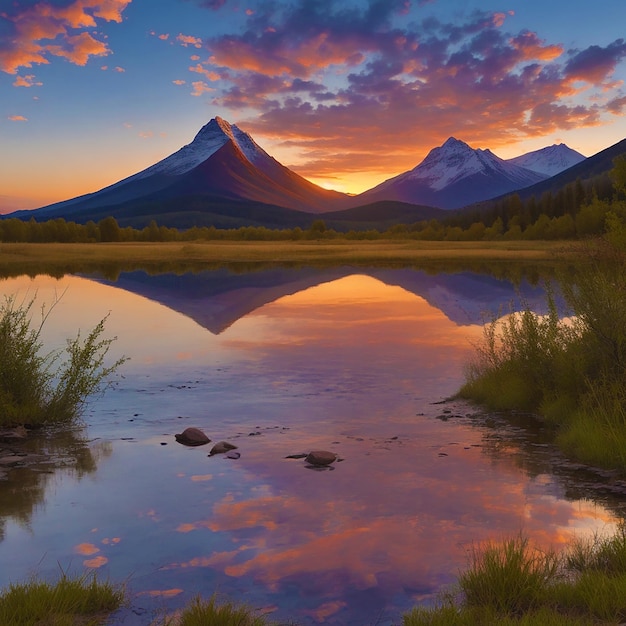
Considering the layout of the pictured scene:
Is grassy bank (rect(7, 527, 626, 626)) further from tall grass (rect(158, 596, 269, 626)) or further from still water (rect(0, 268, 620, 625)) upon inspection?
still water (rect(0, 268, 620, 625))

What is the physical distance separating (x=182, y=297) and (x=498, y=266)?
43.3 metres

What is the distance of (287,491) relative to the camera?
36.7 ft

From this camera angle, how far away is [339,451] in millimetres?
13273

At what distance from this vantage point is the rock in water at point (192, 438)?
1377 cm

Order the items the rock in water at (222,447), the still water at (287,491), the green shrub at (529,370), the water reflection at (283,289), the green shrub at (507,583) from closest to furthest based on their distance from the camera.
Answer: the green shrub at (507,583) → the still water at (287,491) → the rock in water at (222,447) → the green shrub at (529,370) → the water reflection at (283,289)

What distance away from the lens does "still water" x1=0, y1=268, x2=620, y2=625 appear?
836 cm

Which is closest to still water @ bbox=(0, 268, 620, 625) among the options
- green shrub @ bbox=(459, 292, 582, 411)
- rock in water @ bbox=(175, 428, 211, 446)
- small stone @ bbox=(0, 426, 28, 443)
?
rock in water @ bbox=(175, 428, 211, 446)

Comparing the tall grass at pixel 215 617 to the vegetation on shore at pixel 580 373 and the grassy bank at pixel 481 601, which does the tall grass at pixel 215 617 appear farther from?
the vegetation on shore at pixel 580 373

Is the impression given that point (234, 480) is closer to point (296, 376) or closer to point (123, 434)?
point (123, 434)

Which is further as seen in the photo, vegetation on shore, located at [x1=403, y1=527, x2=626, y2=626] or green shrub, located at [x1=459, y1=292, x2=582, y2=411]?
green shrub, located at [x1=459, y1=292, x2=582, y2=411]

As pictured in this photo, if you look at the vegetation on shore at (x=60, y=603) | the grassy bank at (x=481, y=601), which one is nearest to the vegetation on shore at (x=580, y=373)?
the grassy bank at (x=481, y=601)

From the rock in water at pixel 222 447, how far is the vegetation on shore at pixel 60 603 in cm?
528

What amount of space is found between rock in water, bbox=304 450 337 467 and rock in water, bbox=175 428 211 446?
2414 millimetres

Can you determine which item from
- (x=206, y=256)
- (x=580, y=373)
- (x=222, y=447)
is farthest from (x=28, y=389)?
(x=206, y=256)
